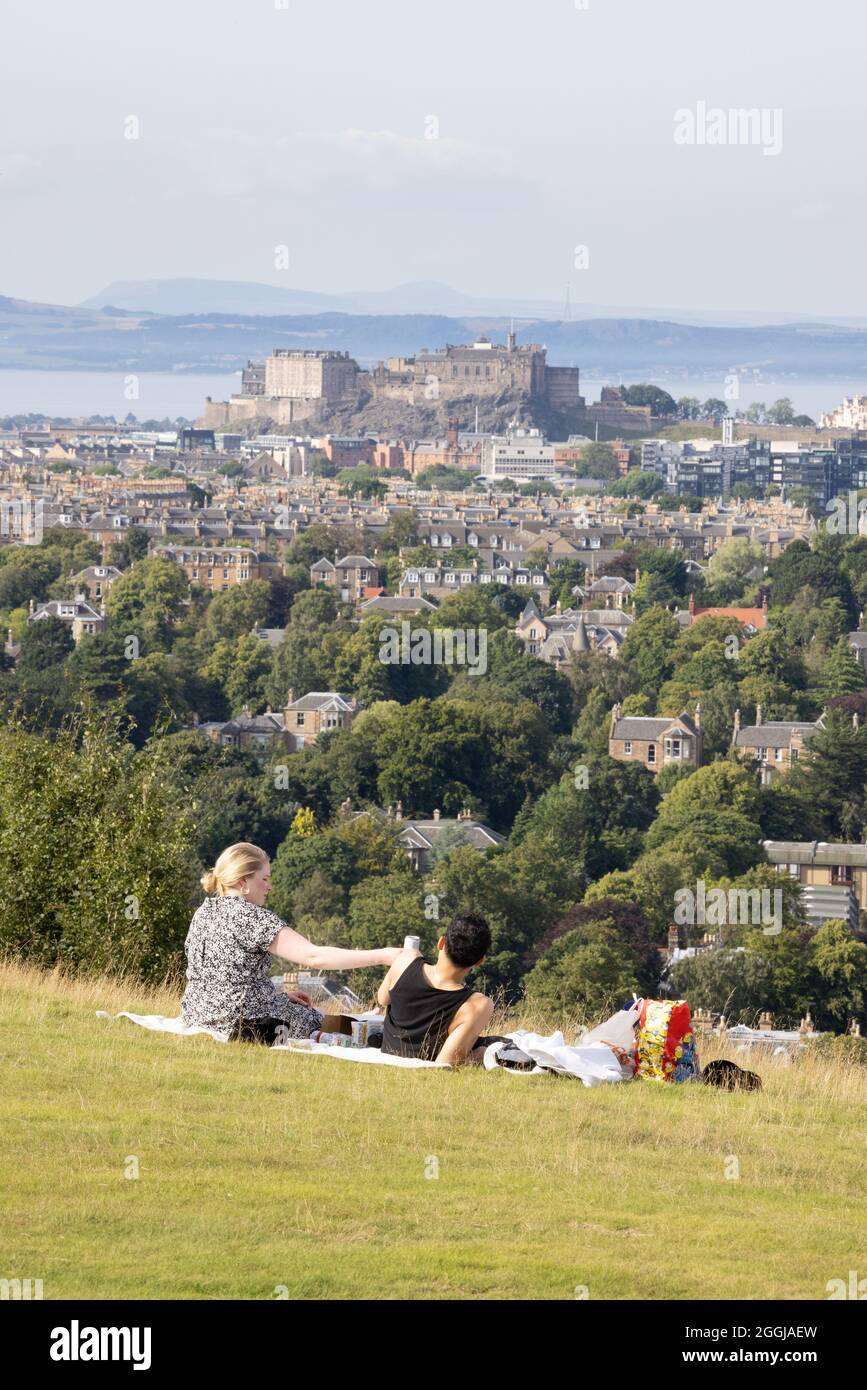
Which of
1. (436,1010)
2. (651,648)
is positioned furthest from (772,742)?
(436,1010)

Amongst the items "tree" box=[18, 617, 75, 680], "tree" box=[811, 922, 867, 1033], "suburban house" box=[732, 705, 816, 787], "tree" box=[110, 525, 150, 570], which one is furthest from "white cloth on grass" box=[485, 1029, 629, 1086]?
"tree" box=[110, 525, 150, 570]

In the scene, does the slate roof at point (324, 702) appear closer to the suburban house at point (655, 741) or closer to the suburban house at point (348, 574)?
the suburban house at point (655, 741)

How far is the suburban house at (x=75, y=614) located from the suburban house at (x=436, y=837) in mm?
26995

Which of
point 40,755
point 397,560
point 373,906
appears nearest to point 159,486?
point 397,560

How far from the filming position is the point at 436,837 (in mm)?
55219

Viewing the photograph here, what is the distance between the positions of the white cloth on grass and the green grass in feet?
0.28

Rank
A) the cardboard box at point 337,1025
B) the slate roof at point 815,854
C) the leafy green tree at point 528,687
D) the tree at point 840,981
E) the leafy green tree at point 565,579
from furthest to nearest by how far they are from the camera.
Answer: the leafy green tree at point 565,579, the leafy green tree at point 528,687, the slate roof at point 815,854, the tree at point 840,981, the cardboard box at point 337,1025

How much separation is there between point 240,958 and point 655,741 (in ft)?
190

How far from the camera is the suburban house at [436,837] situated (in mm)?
53250

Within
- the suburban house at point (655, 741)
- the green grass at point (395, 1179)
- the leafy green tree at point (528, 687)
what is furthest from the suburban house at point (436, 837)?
the green grass at point (395, 1179)

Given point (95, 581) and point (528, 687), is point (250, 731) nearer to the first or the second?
point (528, 687)

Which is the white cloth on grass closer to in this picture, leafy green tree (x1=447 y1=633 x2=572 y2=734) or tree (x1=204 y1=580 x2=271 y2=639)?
leafy green tree (x1=447 y1=633 x2=572 y2=734)

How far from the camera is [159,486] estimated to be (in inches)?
5694
